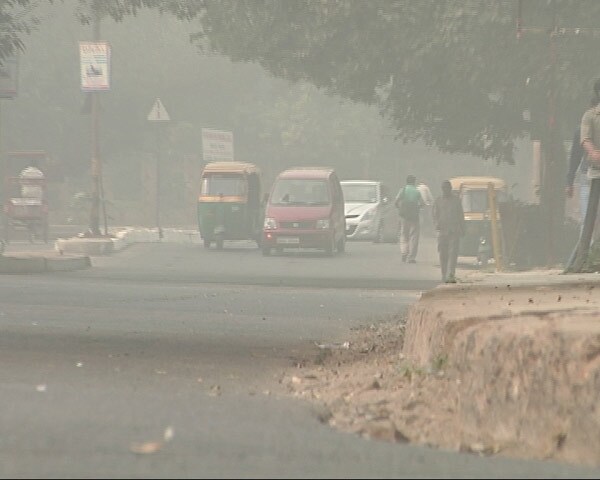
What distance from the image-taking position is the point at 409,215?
35562 mm

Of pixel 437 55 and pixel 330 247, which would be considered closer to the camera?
pixel 437 55

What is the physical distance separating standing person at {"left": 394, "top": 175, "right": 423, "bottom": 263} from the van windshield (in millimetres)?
5571

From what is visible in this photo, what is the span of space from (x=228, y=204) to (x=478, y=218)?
8.67 metres

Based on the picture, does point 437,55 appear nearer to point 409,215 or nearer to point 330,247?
point 409,215

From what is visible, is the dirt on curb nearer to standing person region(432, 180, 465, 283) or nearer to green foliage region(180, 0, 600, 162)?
green foliage region(180, 0, 600, 162)

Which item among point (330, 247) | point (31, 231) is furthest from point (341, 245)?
point (31, 231)

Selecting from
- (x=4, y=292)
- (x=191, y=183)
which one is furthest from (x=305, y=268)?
(x=191, y=183)

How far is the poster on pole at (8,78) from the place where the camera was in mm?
29031

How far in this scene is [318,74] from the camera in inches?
1324

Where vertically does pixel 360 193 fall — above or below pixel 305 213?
above

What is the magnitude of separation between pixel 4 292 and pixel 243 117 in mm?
48207

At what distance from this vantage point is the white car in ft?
160

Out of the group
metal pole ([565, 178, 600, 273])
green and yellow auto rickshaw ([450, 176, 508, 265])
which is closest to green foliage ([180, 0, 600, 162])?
green and yellow auto rickshaw ([450, 176, 508, 265])

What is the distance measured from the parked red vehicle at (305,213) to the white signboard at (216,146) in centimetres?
928
